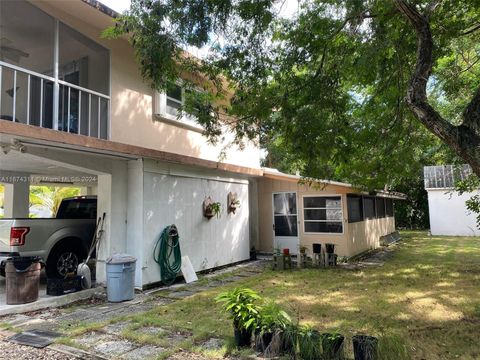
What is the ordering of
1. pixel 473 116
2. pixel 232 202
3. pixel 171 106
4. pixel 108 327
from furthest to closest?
pixel 232 202
pixel 171 106
pixel 108 327
pixel 473 116

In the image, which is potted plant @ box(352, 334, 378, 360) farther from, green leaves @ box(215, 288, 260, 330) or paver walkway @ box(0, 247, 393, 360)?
paver walkway @ box(0, 247, 393, 360)

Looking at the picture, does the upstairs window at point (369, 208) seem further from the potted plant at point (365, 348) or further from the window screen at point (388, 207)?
the potted plant at point (365, 348)

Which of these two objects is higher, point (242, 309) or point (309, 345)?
point (242, 309)

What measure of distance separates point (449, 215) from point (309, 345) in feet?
65.0

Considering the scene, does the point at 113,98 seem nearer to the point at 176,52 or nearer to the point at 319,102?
the point at 176,52

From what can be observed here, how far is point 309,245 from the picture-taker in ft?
40.4

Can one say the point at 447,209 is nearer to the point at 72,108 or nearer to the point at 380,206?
the point at 380,206

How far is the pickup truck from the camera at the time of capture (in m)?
7.11

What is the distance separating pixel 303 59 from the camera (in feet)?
22.9

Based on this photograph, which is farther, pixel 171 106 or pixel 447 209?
pixel 447 209

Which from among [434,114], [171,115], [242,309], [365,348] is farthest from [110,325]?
[171,115]

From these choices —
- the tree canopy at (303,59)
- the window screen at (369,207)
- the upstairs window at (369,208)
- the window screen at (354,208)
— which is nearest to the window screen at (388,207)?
the upstairs window at (369,208)

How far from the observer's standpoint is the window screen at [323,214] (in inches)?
469

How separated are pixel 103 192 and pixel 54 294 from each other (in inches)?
89.4
